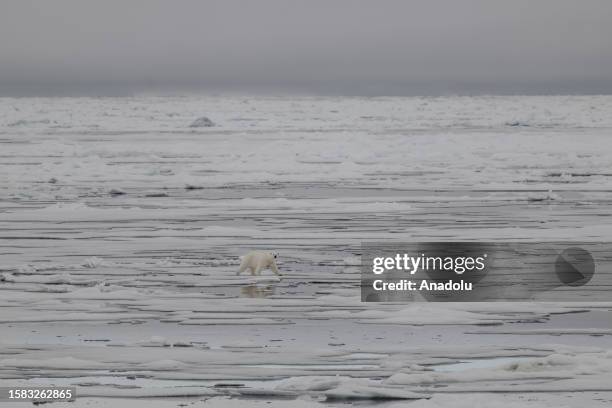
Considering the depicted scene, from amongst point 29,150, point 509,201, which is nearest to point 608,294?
point 509,201

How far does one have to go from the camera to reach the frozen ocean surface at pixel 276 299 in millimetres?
5035

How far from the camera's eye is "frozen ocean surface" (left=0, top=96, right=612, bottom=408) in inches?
198

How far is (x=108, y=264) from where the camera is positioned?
8.66 m

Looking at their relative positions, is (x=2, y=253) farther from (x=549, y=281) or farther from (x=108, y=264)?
(x=549, y=281)

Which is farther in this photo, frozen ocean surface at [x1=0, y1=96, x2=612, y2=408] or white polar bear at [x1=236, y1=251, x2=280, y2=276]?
white polar bear at [x1=236, y1=251, x2=280, y2=276]

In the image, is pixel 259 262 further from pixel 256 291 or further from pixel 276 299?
pixel 276 299

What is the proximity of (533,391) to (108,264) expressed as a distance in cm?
469

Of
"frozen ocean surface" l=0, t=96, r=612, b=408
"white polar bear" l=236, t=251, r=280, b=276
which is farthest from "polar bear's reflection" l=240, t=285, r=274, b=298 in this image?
"white polar bear" l=236, t=251, r=280, b=276

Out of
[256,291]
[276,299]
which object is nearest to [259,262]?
[256,291]

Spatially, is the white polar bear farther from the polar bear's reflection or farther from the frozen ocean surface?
the polar bear's reflection

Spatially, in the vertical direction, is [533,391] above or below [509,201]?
below

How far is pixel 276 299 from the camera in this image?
7.18 metres

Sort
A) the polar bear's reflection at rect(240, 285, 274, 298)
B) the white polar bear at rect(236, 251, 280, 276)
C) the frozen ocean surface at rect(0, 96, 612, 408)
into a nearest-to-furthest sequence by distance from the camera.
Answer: the frozen ocean surface at rect(0, 96, 612, 408)
the polar bear's reflection at rect(240, 285, 274, 298)
the white polar bear at rect(236, 251, 280, 276)

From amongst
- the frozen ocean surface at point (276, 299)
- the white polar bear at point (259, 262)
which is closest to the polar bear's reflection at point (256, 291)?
the frozen ocean surface at point (276, 299)
